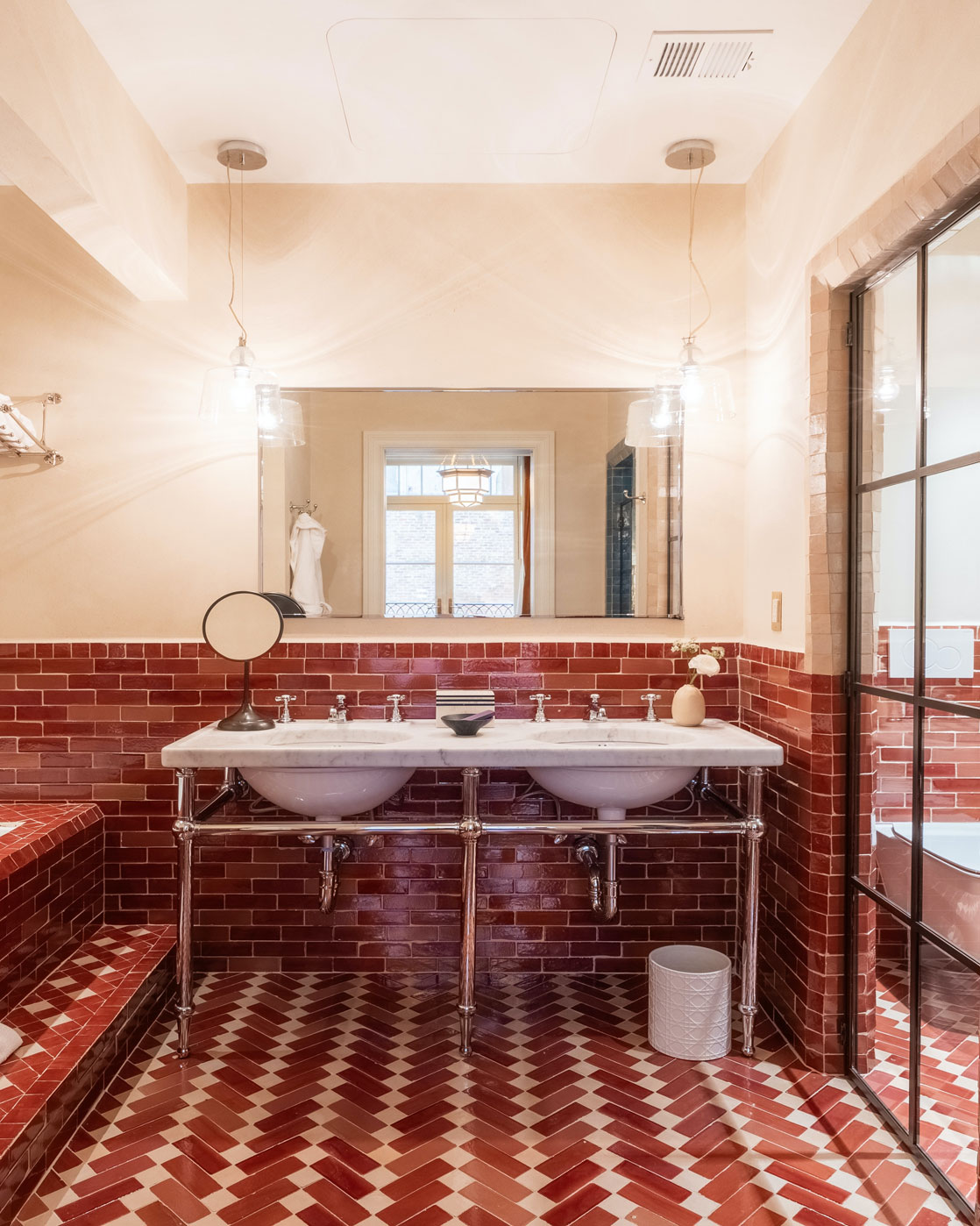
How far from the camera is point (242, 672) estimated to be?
3.02 meters

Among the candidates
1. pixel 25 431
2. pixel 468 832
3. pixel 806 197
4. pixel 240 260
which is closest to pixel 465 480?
pixel 240 260

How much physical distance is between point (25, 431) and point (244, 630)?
0.94m

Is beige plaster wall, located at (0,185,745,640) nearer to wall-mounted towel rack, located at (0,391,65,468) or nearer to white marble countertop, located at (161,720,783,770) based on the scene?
wall-mounted towel rack, located at (0,391,65,468)

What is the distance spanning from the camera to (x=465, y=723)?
8.78 feet

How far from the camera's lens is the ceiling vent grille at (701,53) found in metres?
2.26

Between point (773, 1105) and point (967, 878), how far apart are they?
Result: 90cm

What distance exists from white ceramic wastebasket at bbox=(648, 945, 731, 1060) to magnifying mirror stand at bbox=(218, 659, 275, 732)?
1.41 metres

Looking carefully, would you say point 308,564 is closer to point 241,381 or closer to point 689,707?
point 241,381

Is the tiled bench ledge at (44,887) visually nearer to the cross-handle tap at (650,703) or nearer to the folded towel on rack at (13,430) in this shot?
the folded towel on rack at (13,430)

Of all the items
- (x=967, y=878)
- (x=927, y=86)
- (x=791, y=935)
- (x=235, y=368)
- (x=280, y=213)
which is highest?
(x=280, y=213)

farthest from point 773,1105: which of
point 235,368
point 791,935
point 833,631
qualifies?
point 235,368

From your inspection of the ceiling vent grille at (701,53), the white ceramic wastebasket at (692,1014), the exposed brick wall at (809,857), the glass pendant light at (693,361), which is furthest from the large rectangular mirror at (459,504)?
the white ceramic wastebasket at (692,1014)

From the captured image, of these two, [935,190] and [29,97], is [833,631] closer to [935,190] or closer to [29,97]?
[935,190]

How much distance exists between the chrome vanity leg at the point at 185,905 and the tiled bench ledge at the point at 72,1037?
142mm
